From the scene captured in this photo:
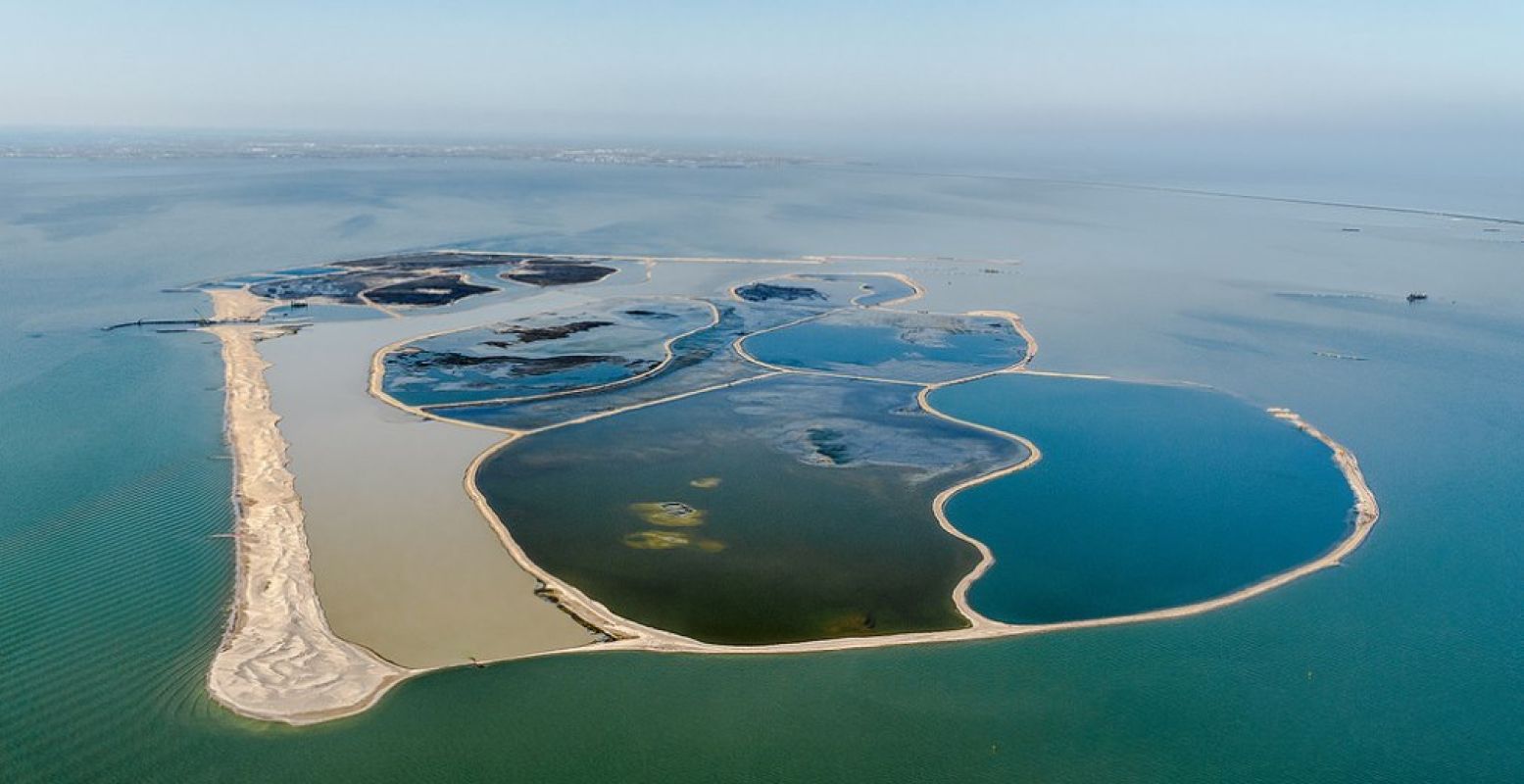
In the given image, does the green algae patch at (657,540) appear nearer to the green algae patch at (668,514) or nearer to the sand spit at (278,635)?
the green algae patch at (668,514)

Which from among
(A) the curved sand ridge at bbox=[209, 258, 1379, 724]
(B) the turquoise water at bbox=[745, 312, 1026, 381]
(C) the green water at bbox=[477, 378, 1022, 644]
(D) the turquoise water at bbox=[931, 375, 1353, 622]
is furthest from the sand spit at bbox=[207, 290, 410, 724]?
(B) the turquoise water at bbox=[745, 312, 1026, 381]

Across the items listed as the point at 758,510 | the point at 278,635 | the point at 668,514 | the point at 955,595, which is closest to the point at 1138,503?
the point at 955,595

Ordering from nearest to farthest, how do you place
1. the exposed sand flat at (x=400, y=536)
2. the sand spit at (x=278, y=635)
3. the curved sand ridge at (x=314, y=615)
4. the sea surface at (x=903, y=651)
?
1. the sea surface at (x=903, y=651)
2. the sand spit at (x=278, y=635)
3. the curved sand ridge at (x=314, y=615)
4. the exposed sand flat at (x=400, y=536)

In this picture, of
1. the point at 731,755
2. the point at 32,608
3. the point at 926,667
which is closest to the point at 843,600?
the point at 926,667

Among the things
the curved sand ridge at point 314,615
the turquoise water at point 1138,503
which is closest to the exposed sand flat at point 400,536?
the curved sand ridge at point 314,615

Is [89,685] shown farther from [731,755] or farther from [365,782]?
[731,755]

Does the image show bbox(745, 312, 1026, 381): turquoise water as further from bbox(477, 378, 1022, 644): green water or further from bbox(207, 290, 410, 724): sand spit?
bbox(207, 290, 410, 724): sand spit

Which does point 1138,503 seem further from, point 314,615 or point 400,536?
point 314,615
